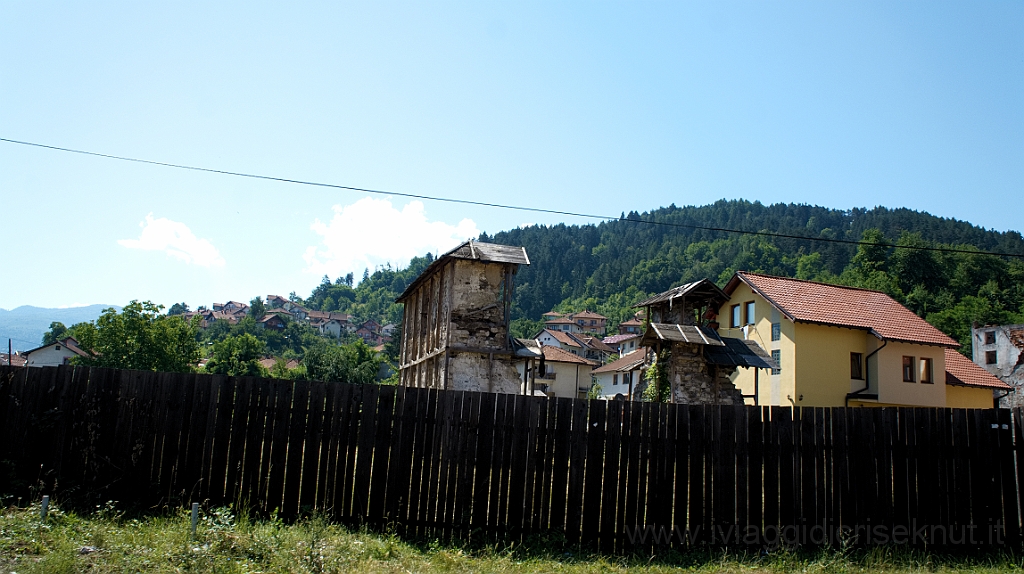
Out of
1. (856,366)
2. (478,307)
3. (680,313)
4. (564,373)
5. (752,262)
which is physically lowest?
(564,373)

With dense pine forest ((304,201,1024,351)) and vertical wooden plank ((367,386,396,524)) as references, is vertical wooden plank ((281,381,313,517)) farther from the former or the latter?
dense pine forest ((304,201,1024,351))

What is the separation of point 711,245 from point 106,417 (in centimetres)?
13620

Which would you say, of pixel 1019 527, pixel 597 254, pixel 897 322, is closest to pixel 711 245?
pixel 597 254

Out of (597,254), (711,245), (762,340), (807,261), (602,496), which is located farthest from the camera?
(597,254)

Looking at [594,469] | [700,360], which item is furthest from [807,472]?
[700,360]

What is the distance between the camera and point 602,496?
6.79 meters

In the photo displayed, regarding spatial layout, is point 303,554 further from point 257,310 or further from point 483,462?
point 257,310

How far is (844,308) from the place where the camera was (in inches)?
1129

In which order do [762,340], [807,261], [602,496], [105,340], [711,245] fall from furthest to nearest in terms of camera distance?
[711,245] → [807,261] → [105,340] → [762,340] → [602,496]

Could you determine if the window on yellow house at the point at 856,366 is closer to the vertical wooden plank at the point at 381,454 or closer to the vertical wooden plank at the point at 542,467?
the vertical wooden plank at the point at 542,467

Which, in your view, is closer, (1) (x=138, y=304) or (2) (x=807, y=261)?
(1) (x=138, y=304)

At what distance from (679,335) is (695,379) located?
1.41 metres

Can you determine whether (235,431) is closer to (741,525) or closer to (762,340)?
(741,525)

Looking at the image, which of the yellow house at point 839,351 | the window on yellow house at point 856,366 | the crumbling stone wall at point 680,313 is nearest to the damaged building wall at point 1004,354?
the yellow house at point 839,351
